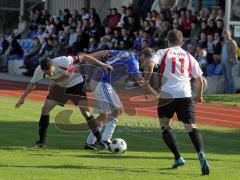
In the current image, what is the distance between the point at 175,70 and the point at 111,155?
7.01ft

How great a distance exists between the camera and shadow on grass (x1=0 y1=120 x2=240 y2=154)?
12797mm

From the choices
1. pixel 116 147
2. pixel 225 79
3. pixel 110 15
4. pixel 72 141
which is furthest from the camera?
pixel 110 15

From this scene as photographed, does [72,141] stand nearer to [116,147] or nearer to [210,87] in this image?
[116,147]

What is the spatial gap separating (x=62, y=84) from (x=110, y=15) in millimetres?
17762

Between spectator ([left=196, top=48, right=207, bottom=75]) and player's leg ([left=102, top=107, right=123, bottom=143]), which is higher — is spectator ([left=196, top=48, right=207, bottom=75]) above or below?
below

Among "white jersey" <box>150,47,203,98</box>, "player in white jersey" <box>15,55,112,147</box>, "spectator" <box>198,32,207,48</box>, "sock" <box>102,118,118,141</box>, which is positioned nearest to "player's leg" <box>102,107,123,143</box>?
"sock" <box>102,118,118,141</box>

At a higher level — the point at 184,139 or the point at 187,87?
the point at 187,87

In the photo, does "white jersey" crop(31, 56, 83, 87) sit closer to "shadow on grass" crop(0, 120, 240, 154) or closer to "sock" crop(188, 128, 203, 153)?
"shadow on grass" crop(0, 120, 240, 154)

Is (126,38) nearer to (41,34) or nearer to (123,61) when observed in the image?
(41,34)

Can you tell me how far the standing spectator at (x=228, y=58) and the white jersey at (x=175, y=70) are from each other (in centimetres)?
1343

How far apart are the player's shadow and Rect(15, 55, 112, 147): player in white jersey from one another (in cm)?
43

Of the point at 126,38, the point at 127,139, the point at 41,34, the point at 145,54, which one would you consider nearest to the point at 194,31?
the point at 126,38

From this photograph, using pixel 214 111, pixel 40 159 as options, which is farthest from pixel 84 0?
pixel 40 159

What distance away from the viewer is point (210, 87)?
25.0m
